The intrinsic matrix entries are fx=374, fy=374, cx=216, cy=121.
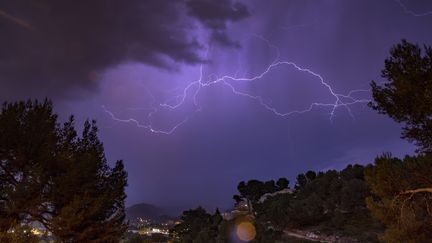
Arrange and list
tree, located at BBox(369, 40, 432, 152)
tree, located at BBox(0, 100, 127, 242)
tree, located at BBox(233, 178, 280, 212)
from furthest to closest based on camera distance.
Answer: tree, located at BBox(233, 178, 280, 212) → tree, located at BBox(0, 100, 127, 242) → tree, located at BBox(369, 40, 432, 152)

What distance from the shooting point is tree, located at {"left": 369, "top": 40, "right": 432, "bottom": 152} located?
1038 centimetres

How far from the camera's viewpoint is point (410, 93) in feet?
35.0

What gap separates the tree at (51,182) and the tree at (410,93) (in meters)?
10.7

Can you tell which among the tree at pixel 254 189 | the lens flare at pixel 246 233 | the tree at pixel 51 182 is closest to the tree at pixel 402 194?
the tree at pixel 51 182

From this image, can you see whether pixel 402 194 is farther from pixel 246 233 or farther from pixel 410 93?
pixel 246 233

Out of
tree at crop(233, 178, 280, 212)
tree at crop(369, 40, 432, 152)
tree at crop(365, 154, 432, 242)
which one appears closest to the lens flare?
tree at crop(365, 154, 432, 242)

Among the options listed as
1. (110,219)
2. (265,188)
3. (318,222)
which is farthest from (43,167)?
(265,188)

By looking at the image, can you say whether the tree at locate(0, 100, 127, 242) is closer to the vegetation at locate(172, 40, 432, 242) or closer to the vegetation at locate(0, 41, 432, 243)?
the vegetation at locate(0, 41, 432, 243)

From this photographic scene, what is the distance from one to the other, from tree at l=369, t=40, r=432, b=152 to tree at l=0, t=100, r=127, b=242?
10.7m

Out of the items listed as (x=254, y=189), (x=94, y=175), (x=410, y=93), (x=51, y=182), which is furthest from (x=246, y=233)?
(x=254, y=189)

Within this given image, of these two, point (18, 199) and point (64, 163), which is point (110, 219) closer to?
point (64, 163)

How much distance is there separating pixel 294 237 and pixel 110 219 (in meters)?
21.1

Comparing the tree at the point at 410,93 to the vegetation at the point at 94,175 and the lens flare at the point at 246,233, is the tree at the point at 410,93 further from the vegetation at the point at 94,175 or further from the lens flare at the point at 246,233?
the lens flare at the point at 246,233

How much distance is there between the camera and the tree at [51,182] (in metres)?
12.4
